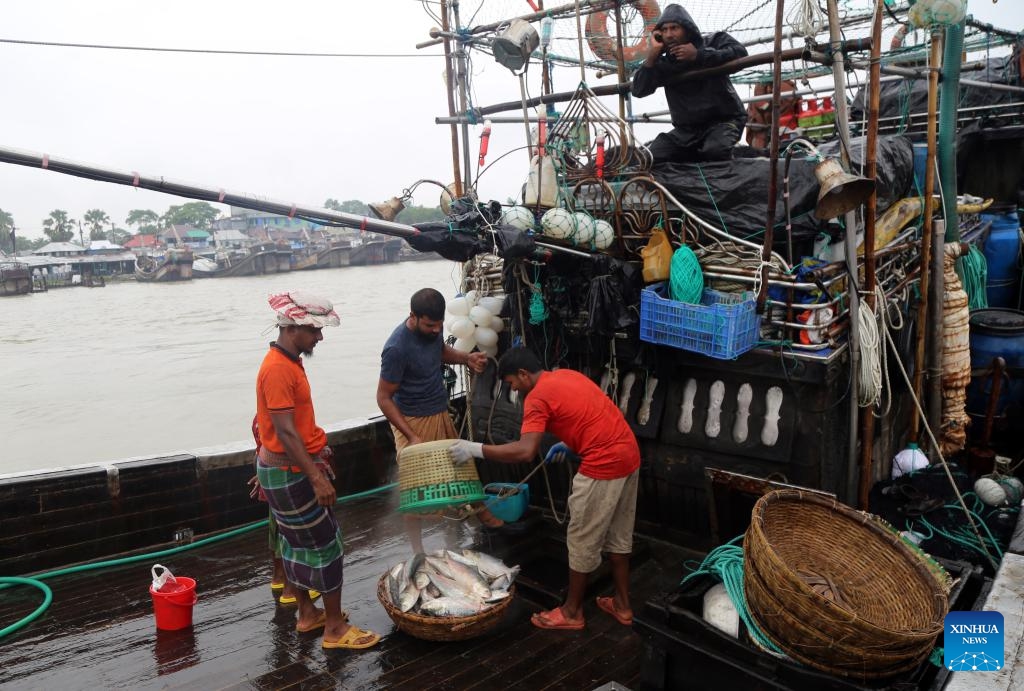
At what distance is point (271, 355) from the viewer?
3.27 metres

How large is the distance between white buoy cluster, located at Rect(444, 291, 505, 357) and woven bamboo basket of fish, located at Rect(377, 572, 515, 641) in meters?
2.01

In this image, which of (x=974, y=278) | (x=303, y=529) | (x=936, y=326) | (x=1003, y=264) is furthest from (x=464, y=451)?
(x=1003, y=264)

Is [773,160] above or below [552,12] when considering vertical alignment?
below

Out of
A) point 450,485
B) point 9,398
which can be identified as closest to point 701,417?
point 450,485

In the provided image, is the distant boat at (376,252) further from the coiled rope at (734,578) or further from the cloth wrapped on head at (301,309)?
the coiled rope at (734,578)

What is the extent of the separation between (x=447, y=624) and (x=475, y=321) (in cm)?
223

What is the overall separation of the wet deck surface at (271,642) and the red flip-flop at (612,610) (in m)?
0.04

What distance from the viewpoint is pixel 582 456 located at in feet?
11.7

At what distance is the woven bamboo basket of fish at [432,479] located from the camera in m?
3.70

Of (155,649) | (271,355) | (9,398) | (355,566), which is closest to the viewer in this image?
(271,355)

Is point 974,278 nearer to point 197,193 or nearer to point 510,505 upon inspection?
point 510,505

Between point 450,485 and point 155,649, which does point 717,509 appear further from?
point 155,649

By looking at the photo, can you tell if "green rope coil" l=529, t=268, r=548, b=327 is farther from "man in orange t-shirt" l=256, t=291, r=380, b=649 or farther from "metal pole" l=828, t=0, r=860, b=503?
"metal pole" l=828, t=0, r=860, b=503

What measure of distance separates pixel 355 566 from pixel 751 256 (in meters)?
3.23
